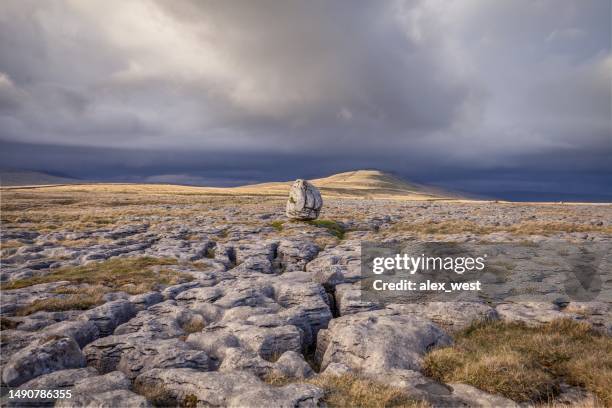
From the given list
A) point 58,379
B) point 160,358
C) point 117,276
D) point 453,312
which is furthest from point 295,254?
point 58,379

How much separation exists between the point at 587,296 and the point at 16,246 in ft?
167

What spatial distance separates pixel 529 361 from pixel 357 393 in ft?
20.9

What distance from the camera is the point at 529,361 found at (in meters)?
11.3

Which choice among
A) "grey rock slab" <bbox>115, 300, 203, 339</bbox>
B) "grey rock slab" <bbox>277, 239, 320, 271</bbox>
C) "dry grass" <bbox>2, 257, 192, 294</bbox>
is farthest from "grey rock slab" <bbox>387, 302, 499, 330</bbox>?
"dry grass" <bbox>2, 257, 192, 294</bbox>

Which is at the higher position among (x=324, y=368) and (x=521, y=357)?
(x=521, y=357)

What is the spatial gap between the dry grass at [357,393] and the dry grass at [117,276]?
49.7 ft

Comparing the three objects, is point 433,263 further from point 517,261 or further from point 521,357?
point 521,357

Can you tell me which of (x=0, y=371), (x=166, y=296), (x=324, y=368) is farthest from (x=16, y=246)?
(x=324, y=368)

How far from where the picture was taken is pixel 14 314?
1662cm

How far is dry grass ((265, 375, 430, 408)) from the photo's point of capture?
939 cm

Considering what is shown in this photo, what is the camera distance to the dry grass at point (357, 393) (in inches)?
370

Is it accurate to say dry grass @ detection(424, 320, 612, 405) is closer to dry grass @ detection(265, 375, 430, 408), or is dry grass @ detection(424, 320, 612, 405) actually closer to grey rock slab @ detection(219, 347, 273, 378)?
dry grass @ detection(265, 375, 430, 408)

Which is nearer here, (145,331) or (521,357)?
(521,357)

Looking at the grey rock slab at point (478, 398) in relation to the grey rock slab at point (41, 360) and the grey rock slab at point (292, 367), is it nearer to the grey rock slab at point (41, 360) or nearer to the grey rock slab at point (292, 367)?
the grey rock slab at point (292, 367)
